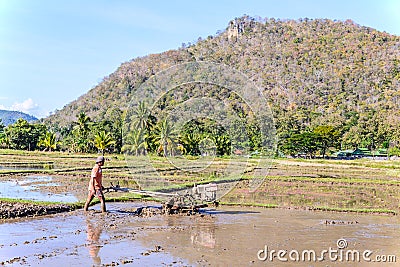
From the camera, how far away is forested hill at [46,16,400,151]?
235ft

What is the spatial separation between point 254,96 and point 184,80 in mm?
2599

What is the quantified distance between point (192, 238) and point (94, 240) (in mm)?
2080

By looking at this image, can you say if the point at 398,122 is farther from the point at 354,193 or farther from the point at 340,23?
the point at 340,23

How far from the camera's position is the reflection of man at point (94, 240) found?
8082 mm

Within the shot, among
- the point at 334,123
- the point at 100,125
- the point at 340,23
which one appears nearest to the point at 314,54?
the point at 340,23

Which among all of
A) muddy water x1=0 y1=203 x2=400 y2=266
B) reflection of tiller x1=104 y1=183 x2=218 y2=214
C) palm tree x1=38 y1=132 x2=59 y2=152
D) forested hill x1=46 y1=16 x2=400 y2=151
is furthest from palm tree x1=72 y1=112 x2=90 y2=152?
reflection of tiller x1=104 y1=183 x2=218 y2=214

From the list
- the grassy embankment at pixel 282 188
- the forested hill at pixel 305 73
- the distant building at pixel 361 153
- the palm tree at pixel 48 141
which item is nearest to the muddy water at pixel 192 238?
the grassy embankment at pixel 282 188

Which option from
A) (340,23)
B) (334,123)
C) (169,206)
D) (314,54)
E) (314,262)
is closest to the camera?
(314,262)

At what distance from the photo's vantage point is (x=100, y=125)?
57719 mm

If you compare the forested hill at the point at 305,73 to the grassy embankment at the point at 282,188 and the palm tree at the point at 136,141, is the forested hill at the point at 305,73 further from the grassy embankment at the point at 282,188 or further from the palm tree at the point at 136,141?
the grassy embankment at the point at 282,188

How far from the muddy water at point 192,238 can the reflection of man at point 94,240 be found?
0.7 inches

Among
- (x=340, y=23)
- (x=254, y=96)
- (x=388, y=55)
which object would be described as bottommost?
(x=254, y=96)

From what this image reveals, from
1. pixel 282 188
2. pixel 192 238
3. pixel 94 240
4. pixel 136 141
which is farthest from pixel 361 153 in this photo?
pixel 94 240

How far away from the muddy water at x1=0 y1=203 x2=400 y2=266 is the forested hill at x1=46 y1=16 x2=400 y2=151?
162ft
